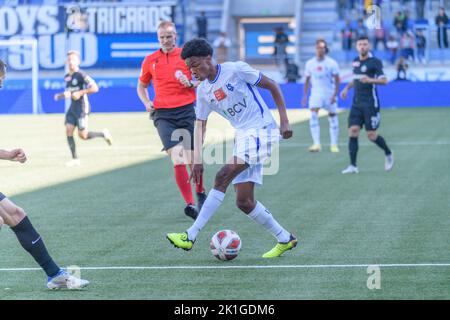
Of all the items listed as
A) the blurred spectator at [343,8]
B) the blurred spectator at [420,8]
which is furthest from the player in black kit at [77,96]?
the blurred spectator at [343,8]

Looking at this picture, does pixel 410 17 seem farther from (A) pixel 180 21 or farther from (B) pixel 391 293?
(B) pixel 391 293

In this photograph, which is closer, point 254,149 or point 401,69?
point 254,149

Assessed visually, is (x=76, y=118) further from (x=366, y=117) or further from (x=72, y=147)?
(x=366, y=117)

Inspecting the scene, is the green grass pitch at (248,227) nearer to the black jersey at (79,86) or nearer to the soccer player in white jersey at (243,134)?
the soccer player in white jersey at (243,134)

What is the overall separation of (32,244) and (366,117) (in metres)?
10.7

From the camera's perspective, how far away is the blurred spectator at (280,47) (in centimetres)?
4481

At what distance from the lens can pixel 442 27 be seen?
44250mm

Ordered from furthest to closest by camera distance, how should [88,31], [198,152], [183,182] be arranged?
[88,31] → [183,182] → [198,152]

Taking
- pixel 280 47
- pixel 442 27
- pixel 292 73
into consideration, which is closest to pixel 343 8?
pixel 280 47

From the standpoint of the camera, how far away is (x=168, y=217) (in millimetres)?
13305

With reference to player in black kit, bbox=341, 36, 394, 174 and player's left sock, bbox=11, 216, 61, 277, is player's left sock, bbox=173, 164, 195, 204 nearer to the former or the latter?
player's left sock, bbox=11, 216, 61, 277

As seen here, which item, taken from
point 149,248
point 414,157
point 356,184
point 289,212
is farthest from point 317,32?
point 149,248

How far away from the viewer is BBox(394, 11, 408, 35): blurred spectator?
44062mm

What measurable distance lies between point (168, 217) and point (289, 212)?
149cm
